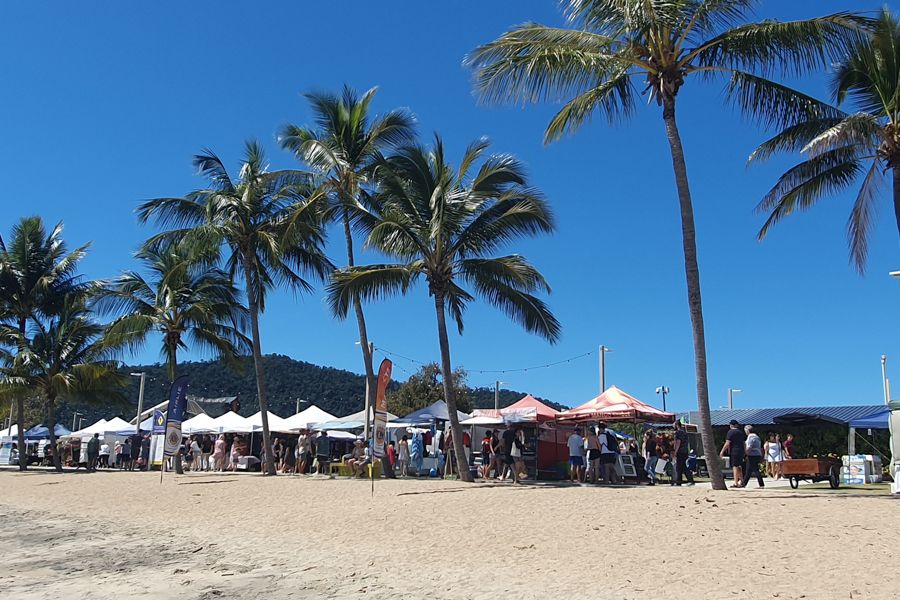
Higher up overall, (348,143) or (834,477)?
(348,143)

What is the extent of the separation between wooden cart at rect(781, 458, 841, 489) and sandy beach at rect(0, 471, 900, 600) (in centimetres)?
356

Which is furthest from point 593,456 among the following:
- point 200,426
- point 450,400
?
point 200,426

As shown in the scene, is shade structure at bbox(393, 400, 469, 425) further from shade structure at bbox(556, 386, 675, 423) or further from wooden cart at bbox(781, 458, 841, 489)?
wooden cart at bbox(781, 458, 841, 489)

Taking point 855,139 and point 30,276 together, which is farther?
point 30,276

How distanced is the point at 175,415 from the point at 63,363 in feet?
41.4

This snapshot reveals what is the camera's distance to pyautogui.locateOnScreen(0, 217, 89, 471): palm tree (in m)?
32.8

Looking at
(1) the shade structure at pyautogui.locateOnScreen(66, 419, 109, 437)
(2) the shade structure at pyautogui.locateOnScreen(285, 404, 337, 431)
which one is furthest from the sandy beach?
(1) the shade structure at pyautogui.locateOnScreen(66, 419, 109, 437)

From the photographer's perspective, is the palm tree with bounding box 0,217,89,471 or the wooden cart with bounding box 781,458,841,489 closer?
the wooden cart with bounding box 781,458,841,489

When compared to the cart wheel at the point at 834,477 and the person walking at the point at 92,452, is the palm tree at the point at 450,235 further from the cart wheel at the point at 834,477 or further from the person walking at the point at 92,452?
the person walking at the point at 92,452

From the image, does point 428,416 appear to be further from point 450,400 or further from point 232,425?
point 232,425

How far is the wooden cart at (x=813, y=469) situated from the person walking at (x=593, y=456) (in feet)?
13.7

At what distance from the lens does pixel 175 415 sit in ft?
73.5

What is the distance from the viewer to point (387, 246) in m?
19.5

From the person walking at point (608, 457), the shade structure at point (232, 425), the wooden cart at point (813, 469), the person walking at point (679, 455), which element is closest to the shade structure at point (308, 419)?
the shade structure at point (232, 425)
